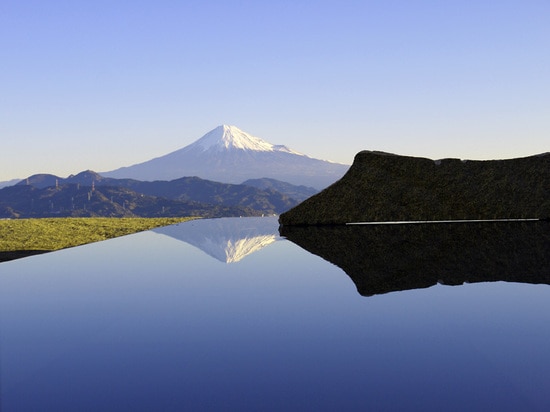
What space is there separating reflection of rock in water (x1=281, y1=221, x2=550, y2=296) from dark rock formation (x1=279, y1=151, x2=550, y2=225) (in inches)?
32.0

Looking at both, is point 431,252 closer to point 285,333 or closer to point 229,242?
point 229,242

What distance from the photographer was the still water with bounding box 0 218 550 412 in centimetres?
247

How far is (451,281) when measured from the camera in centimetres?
520

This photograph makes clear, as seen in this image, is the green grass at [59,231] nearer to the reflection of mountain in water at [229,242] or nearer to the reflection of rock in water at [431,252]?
the reflection of mountain in water at [229,242]

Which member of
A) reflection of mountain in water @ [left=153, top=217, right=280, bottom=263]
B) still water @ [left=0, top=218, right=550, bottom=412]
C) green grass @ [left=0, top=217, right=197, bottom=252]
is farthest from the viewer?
green grass @ [left=0, top=217, right=197, bottom=252]

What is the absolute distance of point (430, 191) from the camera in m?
11.8

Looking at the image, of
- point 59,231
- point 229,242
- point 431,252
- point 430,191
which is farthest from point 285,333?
point 59,231

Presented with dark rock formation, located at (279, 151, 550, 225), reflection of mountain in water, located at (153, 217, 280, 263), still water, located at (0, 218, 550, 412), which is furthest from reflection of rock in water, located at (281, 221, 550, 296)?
dark rock formation, located at (279, 151, 550, 225)

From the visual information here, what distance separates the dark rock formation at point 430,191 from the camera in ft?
38.2

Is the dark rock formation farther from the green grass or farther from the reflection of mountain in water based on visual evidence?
the green grass

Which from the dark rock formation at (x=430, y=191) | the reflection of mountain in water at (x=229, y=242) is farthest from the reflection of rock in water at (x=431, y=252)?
the dark rock formation at (x=430, y=191)

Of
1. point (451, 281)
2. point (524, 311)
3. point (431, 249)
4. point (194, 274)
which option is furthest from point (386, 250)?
point (524, 311)

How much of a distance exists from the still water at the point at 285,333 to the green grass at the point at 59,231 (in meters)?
7.98

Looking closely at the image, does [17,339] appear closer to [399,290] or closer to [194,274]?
[194,274]
